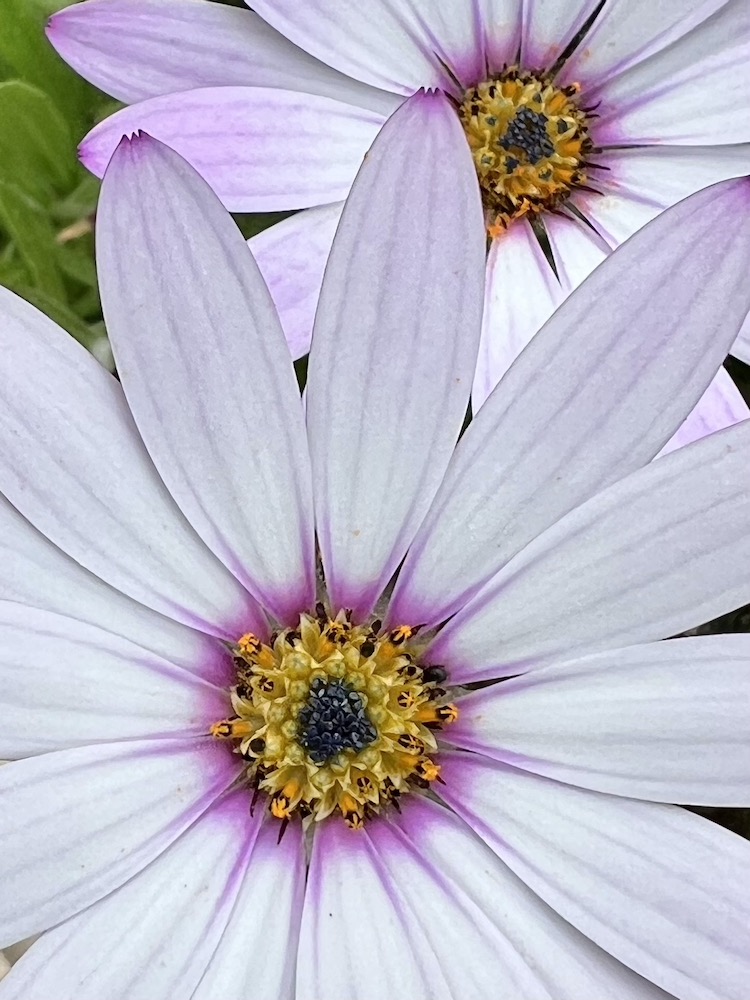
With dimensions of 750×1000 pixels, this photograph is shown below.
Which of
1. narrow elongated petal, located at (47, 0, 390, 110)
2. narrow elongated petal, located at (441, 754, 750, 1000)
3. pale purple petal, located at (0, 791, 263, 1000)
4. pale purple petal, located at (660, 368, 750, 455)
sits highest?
narrow elongated petal, located at (47, 0, 390, 110)

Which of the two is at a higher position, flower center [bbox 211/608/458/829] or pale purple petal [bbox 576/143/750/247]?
pale purple petal [bbox 576/143/750/247]

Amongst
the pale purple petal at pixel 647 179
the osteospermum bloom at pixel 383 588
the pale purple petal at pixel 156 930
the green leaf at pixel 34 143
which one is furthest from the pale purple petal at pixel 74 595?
the pale purple petal at pixel 647 179

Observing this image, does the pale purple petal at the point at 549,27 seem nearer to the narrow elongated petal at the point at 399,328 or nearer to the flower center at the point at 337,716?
the narrow elongated petal at the point at 399,328

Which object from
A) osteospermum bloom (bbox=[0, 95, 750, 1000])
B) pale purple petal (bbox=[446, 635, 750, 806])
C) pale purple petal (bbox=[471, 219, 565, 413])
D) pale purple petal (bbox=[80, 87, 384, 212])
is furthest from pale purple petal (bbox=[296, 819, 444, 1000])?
pale purple petal (bbox=[80, 87, 384, 212])

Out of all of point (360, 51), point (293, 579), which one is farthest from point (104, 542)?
point (360, 51)

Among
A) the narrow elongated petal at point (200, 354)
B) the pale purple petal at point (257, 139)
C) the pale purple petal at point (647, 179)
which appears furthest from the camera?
the pale purple petal at point (647, 179)

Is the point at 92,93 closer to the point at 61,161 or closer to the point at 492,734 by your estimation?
the point at 61,161

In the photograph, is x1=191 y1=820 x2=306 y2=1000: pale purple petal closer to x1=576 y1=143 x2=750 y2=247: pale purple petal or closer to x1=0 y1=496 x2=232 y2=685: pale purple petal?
x1=0 y1=496 x2=232 y2=685: pale purple petal
